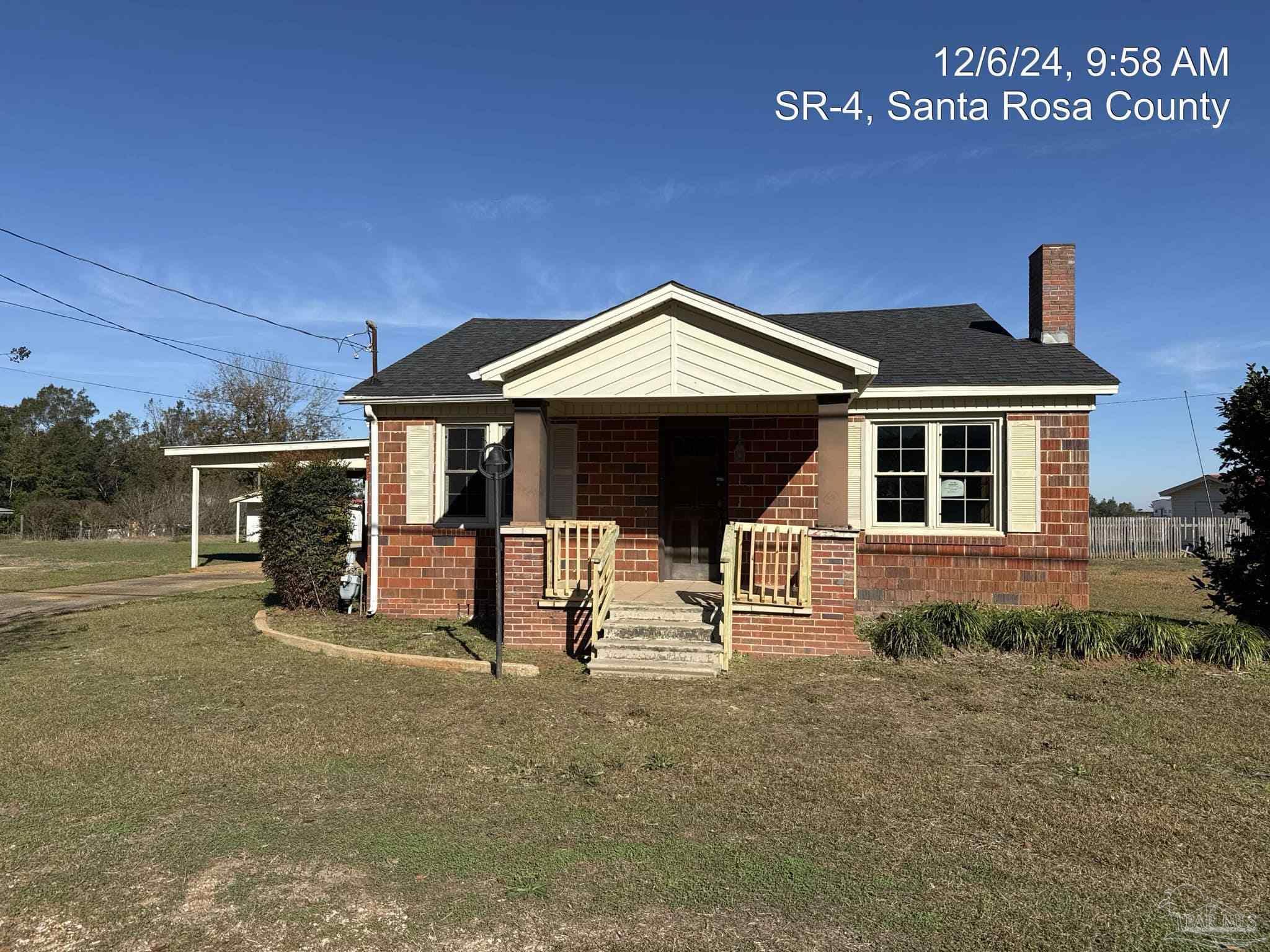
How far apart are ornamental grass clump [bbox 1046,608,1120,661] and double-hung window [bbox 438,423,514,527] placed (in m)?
7.19

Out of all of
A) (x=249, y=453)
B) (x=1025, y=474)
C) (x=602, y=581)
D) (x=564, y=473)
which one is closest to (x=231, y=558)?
(x=249, y=453)

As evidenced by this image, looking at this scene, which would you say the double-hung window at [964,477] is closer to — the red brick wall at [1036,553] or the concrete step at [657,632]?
the red brick wall at [1036,553]

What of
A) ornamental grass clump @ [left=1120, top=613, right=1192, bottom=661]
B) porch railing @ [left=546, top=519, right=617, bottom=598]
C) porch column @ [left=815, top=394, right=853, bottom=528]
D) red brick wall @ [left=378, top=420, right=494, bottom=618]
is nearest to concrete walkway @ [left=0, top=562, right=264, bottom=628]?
red brick wall @ [left=378, top=420, right=494, bottom=618]

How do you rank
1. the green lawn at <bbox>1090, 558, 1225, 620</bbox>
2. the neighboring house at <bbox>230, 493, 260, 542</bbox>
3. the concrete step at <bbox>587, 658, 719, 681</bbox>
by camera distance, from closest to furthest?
the concrete step at <bbox>587, 658, 719, 681</bbox>, the green lawn at <bbox>1090, 558, 1225, 620</bbox>, the neighboring house at <bbox>230, 493, 260, 542</bbox>

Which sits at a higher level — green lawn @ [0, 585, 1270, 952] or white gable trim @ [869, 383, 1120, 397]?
white gable trim @ [869, 383, 1120, 397]

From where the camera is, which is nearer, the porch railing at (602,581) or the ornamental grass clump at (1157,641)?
the ornamental grass clump at (1157,641)

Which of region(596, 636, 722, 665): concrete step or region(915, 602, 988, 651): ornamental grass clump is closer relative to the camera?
region(596, 636, 722, 665): concrete step

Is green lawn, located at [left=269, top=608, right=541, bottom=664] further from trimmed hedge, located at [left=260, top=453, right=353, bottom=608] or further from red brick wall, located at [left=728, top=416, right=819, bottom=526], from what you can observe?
red brick wall, located at [left=728, top=416, right=819, bottom=526]

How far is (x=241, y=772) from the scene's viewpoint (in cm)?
498

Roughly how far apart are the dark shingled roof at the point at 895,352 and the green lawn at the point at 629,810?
429cm

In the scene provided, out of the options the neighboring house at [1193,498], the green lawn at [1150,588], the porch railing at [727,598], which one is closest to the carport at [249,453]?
the porch railing at [727,598]

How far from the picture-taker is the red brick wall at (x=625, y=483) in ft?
35.0

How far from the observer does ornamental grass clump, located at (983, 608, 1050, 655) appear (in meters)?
8.26

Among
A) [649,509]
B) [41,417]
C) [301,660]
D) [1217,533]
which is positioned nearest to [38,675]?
[301,660]
